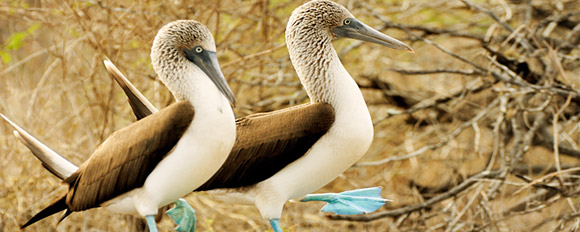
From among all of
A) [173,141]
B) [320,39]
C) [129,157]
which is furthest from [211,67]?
[320,39]

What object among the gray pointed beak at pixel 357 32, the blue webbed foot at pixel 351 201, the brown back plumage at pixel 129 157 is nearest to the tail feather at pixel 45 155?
the brown back plumage at pixel 129 157

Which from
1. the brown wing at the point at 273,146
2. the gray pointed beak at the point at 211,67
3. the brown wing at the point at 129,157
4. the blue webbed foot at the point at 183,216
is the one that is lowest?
the blue webbed foot at the point at 183,216

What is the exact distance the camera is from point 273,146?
12.9 ft

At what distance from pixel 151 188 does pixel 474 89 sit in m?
4.13

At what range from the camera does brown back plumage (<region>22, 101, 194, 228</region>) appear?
348cm

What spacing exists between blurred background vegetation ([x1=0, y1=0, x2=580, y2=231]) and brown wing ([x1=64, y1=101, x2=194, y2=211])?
1905mm

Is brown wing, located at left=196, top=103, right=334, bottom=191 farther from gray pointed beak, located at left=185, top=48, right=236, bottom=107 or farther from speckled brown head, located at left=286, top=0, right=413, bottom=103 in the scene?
gray pointed beak, located at left=185, top=48, right=236, bottom=107

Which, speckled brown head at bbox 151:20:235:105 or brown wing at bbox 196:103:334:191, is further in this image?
brown wing at bbox 196:103:334:191

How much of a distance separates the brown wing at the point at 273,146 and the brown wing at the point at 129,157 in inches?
18.6

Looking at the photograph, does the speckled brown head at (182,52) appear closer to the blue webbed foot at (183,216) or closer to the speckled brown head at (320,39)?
→ the speckled brown head at (320,39)

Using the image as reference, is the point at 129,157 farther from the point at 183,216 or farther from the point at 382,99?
the point at 382,99

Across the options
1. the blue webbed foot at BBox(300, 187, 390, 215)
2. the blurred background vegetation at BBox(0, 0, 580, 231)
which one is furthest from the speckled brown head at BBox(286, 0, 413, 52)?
the blurred background vegetation at BBox(0, 0, 580, 231)

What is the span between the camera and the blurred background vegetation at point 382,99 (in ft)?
19.5

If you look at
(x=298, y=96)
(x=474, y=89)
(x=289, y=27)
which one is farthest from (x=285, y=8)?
(x=289, y=27)
